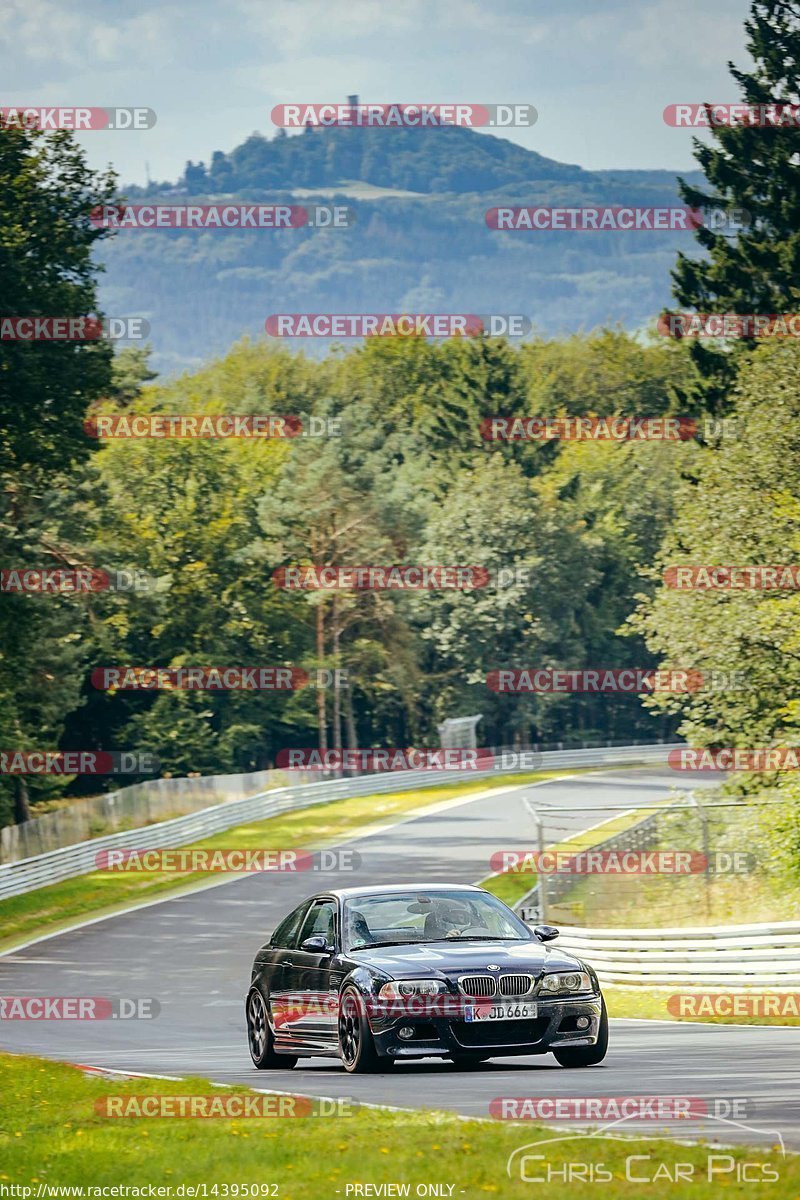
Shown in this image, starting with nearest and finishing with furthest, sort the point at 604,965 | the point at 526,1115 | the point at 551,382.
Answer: the point at 526,1115 < the point at 604,965 < the point at 551,382

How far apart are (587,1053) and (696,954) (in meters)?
9.26

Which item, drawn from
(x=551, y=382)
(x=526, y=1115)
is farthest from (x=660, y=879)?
(x=551, y=382)

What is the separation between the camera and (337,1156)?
30.7 feet

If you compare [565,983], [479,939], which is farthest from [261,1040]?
[565,983]

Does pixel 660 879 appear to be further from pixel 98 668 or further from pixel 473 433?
pixel 473 433

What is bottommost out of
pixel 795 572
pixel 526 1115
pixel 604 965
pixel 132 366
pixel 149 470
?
pixel 604 965

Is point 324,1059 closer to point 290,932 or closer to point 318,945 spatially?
point 290,932

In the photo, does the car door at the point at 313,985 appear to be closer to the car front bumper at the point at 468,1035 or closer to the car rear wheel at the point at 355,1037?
the car rear wheel at the point at 355,1037

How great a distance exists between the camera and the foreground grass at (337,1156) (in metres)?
8.34

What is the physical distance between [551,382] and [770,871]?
3207 inches

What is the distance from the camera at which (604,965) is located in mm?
25609

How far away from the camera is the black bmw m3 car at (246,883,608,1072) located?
13.0 metres

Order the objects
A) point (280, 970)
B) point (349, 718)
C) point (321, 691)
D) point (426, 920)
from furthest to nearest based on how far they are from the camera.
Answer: point (349, 718), point (321, 691), point (280, 970), point (426, 920)

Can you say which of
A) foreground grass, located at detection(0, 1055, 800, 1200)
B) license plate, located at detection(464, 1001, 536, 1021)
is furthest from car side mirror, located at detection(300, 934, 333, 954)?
foreground grass, located at detection(0, 1055, 800, 1200)
